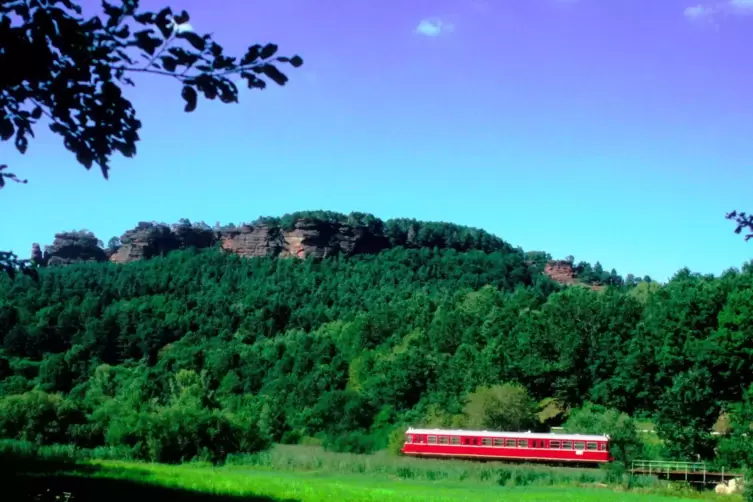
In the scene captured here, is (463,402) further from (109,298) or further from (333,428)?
(109,298)

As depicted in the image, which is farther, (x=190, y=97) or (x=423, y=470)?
(x=423, y=470)

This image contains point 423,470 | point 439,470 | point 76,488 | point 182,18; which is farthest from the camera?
point 439,470

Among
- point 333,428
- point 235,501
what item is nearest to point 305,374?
point 333,428

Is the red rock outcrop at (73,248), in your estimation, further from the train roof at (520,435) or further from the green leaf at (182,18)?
the green leaf at (182,18)

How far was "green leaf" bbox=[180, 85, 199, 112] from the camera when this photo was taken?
3.35 meters

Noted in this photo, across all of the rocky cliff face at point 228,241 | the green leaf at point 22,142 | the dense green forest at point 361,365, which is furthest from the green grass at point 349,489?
the rocky cliff face at point 228,241

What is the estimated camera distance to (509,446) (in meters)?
39.2

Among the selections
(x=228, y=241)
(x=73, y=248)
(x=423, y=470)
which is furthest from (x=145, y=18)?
(x=73, y=248)

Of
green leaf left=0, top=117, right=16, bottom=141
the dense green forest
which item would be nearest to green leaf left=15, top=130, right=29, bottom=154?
green leaf left=0, top=117, right=16, bottom=141

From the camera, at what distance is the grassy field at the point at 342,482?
20.0 meters

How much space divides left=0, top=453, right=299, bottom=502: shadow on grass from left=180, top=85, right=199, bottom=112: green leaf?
1092 centimetres

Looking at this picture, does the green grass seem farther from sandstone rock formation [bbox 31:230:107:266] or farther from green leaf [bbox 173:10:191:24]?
sandstone rock formation [bbox 31:230:107:266]

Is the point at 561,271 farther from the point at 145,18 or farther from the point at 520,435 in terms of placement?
the point at 145,18

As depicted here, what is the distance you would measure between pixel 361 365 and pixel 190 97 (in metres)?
60.7
